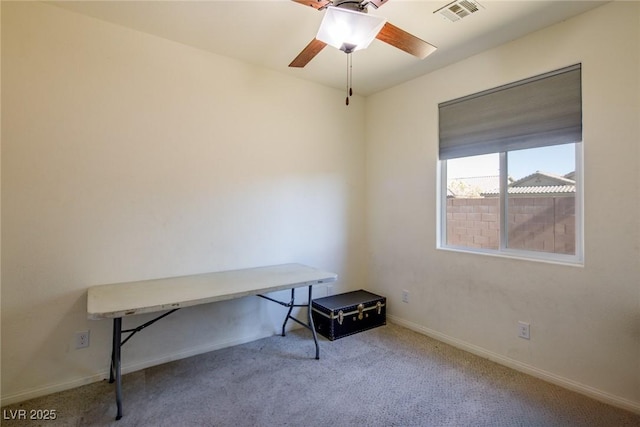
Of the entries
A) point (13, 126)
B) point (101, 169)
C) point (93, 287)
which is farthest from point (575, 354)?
point (13, 126)

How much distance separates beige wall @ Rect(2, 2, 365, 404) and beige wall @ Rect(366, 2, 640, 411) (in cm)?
119

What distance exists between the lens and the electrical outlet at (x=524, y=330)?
2.40 m

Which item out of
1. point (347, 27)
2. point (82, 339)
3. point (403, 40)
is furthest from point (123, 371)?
point (403, 40)

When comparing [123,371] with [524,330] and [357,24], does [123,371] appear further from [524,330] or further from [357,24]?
[524,330]

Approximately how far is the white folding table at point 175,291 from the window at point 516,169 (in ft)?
4.84

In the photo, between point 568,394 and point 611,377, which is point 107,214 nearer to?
point 568,394

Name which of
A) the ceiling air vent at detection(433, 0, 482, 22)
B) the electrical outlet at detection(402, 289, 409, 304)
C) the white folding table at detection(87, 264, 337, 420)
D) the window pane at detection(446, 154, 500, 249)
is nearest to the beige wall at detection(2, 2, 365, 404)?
the white folding table at detection(87, 264, 337, 420)

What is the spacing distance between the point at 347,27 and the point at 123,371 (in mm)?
2818

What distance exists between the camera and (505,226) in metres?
2.65

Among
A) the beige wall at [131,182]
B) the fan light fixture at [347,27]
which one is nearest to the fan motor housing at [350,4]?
the fan light fixture at [347,27]

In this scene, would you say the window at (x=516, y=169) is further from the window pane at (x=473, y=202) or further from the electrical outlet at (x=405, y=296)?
the electrical outlet at (x=405, y=296)

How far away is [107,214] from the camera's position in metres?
2.30

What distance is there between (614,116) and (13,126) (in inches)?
155

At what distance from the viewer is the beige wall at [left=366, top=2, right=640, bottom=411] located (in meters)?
1.97
